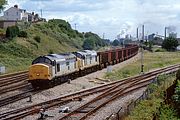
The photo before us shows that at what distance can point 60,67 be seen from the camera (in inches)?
1608

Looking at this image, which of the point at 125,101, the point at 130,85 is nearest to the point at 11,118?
the point at 125,101

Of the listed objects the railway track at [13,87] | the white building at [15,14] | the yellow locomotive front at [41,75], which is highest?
the white building at [15,14]

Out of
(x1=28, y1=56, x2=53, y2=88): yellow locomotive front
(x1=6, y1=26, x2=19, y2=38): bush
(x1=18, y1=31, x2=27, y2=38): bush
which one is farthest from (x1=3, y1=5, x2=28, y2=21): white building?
(x1=28, y1=56, x2=53, y2=88): yellow locomotive front

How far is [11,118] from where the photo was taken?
24250 mm

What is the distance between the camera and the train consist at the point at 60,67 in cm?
3781

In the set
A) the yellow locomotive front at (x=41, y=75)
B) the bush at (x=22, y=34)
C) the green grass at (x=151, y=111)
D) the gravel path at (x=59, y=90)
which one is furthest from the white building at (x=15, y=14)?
the green grass at (x=151, y=111)

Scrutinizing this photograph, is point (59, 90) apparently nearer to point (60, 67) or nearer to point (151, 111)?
point (60, 67)

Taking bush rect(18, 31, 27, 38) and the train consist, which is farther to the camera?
bush rect(18, 31, 27, 38)

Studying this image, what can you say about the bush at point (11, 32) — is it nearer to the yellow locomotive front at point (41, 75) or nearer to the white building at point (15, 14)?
the yellow locomotive front at point (41, 75)

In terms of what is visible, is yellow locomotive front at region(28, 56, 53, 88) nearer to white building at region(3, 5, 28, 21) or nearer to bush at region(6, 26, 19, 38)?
bush at region(6, 26, 19, 38)

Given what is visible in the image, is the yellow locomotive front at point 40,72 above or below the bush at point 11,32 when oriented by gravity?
below

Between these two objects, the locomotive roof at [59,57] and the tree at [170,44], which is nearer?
the locomotive roof at [59,57]

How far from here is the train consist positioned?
37.8m

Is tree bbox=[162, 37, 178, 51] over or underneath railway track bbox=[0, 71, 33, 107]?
over
